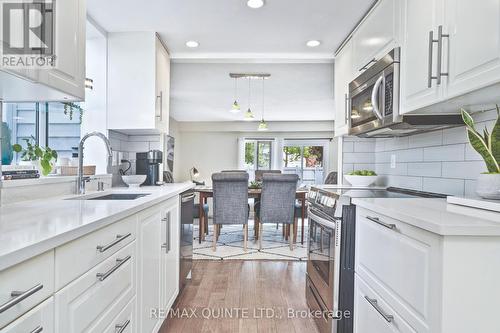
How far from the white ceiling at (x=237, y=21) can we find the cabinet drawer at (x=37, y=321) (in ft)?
6.75

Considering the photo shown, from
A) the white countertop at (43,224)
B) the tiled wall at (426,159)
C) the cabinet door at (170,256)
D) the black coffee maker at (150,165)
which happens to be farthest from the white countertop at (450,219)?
the black coffee maker at (150,165)

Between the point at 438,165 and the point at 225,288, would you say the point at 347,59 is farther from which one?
the point at 225,288

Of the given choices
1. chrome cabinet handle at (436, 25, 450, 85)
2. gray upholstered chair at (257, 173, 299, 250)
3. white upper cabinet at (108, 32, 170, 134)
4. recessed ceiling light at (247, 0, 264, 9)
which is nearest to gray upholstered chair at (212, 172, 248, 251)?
gray upholstered chair at (257, 173, 299, 250)

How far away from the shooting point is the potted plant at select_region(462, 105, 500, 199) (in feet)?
3.79

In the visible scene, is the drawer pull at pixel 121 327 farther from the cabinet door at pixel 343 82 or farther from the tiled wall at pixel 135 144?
the cabinet door at pixel 343 82

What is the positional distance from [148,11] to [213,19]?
0.50 meters

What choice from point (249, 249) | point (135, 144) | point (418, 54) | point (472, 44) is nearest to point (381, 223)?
point (472, 44)

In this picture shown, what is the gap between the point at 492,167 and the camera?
123cm

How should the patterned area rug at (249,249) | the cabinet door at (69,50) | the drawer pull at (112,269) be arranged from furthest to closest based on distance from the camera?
the patterned area rug at (249,249)
the cabinet door at (69,50)
the drawer pull at (112,269)

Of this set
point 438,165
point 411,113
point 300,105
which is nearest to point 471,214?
point 411,113

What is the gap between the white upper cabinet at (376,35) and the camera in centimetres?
179

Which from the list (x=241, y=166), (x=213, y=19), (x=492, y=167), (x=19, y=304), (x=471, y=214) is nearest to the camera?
(x=19, y=304)

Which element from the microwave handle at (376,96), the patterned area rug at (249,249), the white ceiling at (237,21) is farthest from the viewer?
the patterned area rug at (249,249)

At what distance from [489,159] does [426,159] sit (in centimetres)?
77
